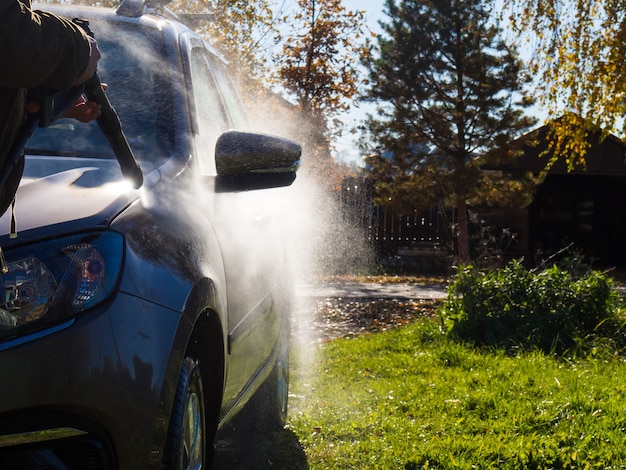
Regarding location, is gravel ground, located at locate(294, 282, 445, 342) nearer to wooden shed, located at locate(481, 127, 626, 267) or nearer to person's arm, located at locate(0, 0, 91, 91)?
person's arm, located at locate(0, 0, 91, 91)

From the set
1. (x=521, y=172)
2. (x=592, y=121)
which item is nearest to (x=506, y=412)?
(x=592, y=121)

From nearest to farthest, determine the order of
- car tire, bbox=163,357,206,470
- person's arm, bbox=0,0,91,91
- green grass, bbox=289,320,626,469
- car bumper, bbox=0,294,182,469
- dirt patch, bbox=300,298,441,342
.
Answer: person's arm, bbox=0,0,91,91 → car bumper, bbox=0,294,182,469 → car tire, bbox=163,357,206,470 → green grass, bbox=289,320,626,469 → dirt patch, bbox=300,298,441,342

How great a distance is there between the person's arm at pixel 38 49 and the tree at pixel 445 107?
2014 cm

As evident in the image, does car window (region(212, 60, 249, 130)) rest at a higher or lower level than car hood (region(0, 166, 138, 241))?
higher

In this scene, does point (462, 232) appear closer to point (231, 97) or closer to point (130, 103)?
point (231, 97)

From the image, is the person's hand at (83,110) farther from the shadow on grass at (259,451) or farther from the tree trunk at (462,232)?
the tree trunk at (462,232)

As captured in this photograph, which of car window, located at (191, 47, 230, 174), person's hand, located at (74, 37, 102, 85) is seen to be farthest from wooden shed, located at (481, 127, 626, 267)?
person's hand, located at (74, 37, 102, 85)

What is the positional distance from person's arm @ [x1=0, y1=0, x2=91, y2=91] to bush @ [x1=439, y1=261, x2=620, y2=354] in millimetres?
5727

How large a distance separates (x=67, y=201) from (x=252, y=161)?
2.88 ft

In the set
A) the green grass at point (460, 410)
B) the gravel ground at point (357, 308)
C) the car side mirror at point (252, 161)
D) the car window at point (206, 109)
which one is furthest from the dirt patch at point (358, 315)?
the car side mirror at point (252, 161)

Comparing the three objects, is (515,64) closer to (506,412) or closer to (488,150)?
(488,150)

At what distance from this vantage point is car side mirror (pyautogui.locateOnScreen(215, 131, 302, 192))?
2951 millimetres

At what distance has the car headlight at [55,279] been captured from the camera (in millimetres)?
1937

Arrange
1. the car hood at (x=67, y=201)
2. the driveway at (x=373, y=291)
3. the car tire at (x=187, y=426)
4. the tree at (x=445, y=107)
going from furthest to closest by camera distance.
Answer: the tree at (x=445, y=107), the driveway at (x=373, y=291), the car tire at (x=187, y=426), the car hood at (x=67, y=201)
